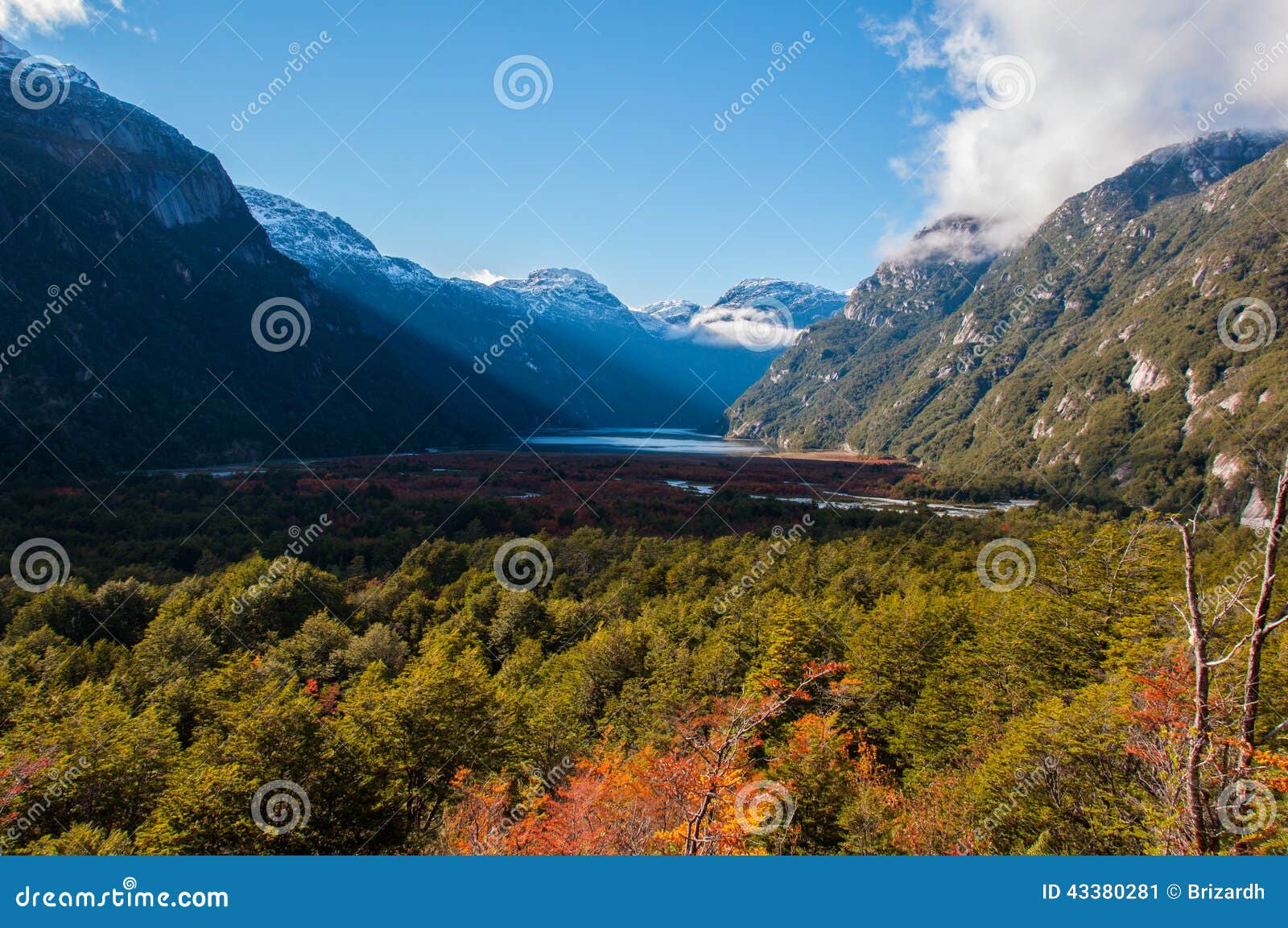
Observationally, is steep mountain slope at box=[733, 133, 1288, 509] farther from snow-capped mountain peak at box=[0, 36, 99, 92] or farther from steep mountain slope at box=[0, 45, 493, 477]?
snow-capped mountain peak at box=[0, 36, 99, 92]

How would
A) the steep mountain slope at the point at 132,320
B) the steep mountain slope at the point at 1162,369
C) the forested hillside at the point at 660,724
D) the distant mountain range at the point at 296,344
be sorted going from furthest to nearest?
the steep mountain slope at the point at 132,320, the distant mountain range at the point at 296,344, the steep mountain slope at the point at 1162,369, the forested hillside at the point at 660,724

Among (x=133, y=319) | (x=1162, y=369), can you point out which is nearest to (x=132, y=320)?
(x=133, y=319)

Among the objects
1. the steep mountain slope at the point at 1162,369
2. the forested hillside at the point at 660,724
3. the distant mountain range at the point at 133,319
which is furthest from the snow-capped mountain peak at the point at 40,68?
the steep mountain slope at the point at 1162,369

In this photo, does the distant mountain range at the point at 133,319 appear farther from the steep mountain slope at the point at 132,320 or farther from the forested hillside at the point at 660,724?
the forested hillside at the point at 660,724

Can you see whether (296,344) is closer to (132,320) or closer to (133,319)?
(133,319)

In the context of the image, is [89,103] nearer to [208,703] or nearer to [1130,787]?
[208,703]

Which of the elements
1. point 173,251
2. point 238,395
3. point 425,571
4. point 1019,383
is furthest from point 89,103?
point 1019,383

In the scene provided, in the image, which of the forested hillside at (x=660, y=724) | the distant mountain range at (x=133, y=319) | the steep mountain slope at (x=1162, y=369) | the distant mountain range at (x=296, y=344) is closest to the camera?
the forested hillside at (x=660, y=724)

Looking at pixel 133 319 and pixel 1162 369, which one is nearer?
pixel 1162 369
